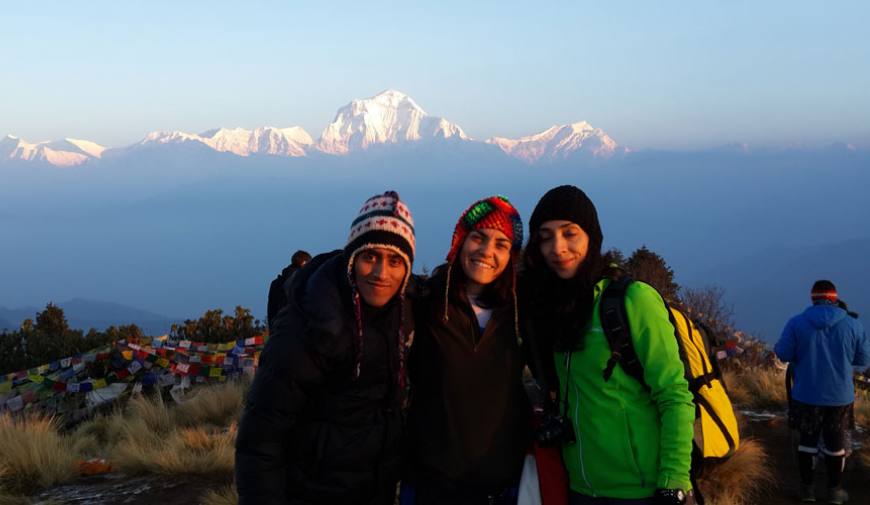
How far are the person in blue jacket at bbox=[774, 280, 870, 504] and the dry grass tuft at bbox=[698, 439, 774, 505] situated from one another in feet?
1.18

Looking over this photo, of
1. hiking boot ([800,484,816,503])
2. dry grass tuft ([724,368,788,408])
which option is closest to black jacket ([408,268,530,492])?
hiking boot ([800,484,816,503])

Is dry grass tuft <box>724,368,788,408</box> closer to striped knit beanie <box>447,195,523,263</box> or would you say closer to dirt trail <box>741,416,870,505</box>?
dirt trail <box>741,416,870,505</box>

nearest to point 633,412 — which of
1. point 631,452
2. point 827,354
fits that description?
point 631,452

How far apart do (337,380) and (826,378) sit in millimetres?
4993

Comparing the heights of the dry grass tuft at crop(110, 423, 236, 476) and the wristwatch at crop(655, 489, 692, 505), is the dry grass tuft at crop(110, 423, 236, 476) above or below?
below

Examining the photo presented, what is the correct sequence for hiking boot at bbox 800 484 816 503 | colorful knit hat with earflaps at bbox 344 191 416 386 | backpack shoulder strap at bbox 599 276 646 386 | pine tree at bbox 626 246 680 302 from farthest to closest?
pine tree at bbox 626 246 680 302 → hiking boot at bbox 800 484 816 503 → backpack shoulder strap at bbox 599 276 646 386 → colorful knit hat with earflaps at bbox 344 191 416 386

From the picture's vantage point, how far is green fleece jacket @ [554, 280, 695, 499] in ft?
8.01

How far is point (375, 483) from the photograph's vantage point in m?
2.52

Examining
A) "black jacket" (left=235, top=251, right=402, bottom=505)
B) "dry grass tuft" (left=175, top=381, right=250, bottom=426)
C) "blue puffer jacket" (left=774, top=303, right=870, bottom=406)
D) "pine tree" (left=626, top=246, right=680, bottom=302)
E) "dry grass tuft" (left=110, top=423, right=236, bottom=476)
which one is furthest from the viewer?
"pine tree" (left=626, top=246, right=680, bottom=302)

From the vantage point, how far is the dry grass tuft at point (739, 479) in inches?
213

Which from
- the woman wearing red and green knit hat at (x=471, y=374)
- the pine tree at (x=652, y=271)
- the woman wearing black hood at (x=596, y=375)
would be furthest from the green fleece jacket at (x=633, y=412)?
the pine tree at (x=652, y=271)

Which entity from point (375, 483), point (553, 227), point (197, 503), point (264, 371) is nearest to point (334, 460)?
point (375, 483)

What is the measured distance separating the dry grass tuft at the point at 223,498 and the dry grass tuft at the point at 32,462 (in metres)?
1.76

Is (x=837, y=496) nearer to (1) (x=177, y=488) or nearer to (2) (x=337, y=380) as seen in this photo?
(2) (x=337, y=380)
